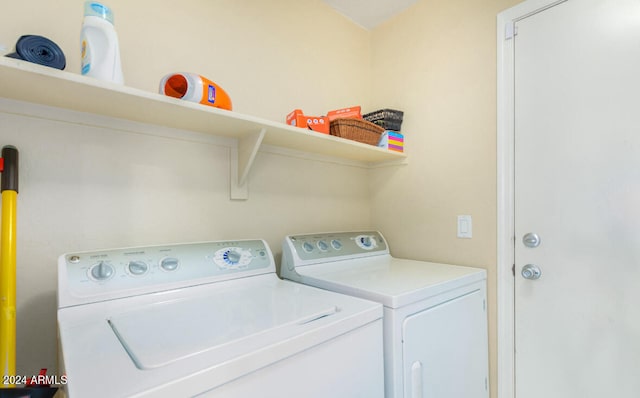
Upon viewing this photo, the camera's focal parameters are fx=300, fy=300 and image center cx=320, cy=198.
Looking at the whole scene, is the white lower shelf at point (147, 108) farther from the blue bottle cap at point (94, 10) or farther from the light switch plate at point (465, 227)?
the light switch plate at point (465, 227)

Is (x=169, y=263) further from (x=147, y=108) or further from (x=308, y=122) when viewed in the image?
(x=308, y=122)

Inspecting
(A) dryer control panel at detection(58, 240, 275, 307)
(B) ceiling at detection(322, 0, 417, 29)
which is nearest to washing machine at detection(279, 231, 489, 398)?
(A) dryer control panel at detection(58, 240, 275, 307)

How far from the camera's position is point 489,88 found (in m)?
1.61

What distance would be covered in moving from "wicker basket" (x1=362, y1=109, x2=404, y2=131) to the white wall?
0.98 ft

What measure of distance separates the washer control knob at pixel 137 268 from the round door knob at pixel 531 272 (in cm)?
167

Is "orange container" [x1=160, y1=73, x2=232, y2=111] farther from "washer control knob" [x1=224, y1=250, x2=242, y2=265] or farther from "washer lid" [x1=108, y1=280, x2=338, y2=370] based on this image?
"washer lid" [x1=108, y1=280, x2=338, y2=370]

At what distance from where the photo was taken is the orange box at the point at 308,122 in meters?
1.50

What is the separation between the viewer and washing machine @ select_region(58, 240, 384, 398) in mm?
593

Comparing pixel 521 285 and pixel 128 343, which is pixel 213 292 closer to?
pixel 128 343

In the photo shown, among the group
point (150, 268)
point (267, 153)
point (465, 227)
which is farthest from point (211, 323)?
point (465, 227)

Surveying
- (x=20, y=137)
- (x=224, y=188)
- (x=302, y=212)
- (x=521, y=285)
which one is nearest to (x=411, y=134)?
(x=302, y=212)

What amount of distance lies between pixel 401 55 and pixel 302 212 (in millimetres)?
1274

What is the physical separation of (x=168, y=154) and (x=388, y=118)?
Answer: 1.29 metres

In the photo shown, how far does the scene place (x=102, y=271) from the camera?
986 millimetres
